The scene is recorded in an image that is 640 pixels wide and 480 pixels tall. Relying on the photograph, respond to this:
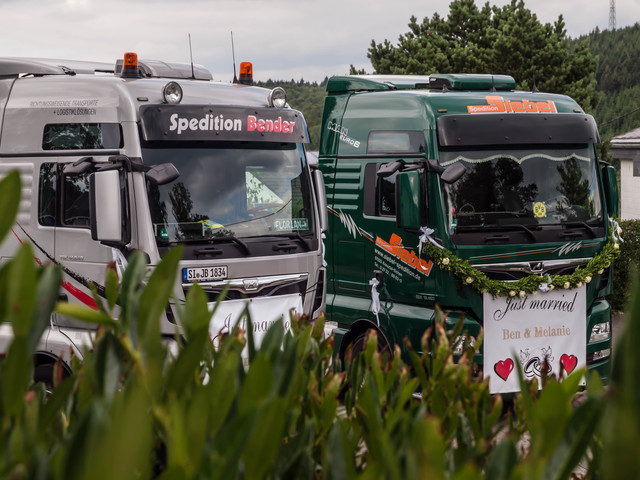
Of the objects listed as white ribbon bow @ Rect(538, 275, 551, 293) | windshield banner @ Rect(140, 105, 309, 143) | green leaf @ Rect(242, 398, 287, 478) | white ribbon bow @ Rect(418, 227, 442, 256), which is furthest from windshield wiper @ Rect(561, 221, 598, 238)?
green leaf @ Rect(242, 398, 287, 478)

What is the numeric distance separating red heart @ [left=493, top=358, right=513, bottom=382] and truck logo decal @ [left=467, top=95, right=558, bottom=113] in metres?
2.24

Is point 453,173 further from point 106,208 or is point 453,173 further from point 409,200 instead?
point 106,208

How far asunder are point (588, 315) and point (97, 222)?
177 inches

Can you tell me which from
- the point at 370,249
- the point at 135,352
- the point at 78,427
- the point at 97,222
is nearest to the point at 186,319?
the point at 135,352

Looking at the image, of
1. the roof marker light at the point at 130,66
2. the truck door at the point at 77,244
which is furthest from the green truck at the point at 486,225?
→ the truck door at the point at 77,244

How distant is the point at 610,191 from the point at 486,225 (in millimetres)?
1569

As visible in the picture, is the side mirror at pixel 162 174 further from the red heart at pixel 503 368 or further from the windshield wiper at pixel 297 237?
the red heart at pixel 503 368

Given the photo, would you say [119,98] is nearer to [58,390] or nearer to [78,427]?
[58,390]

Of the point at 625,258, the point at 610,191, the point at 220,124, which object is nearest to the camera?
the point at 220,124

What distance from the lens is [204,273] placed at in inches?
282

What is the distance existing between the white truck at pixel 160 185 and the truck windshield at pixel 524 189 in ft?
4.26

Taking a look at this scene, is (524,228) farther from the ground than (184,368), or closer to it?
closer to it

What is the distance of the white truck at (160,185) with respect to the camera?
7.00 m

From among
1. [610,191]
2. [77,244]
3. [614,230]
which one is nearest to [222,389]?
[77,244]
